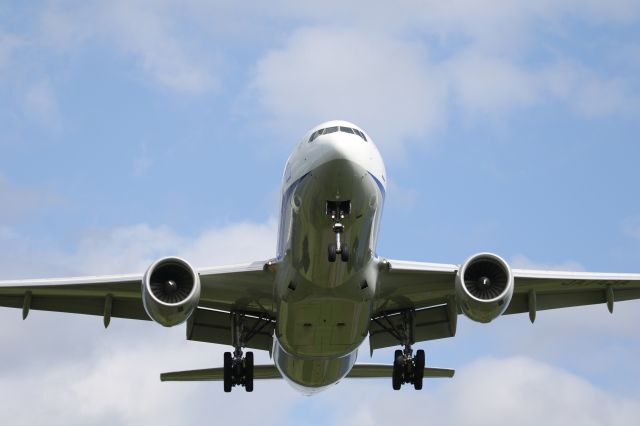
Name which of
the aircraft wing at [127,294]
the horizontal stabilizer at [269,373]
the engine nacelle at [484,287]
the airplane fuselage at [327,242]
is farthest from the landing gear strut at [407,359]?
the engine nacelle at [484,287]

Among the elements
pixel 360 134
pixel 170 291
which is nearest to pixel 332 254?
pixel 360 134

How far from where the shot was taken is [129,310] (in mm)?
26484

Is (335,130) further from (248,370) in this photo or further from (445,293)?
(248,370)

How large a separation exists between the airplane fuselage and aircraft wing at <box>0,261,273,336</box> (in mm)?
1056

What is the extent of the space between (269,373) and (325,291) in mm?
5940

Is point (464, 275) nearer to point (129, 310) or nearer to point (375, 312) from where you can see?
point (375, 312)

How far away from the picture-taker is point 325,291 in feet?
71.4

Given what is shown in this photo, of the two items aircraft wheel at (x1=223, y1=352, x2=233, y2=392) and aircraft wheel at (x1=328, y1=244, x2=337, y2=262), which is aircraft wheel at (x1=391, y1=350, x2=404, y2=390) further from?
aircraft wheel at (x1=328, y1=244, x2=337, y2=262)

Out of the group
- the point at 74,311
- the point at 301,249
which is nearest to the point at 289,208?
the point at 301,249

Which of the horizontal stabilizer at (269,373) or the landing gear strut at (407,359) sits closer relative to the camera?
the landing gear strut at (407,359)

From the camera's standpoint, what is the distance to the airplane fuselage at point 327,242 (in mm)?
20016

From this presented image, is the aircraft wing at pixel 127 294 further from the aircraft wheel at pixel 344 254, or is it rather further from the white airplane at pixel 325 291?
the aircraft wheel at pixel 344 254

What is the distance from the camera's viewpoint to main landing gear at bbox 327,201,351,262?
790 inches

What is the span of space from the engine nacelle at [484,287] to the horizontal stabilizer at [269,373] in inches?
191
